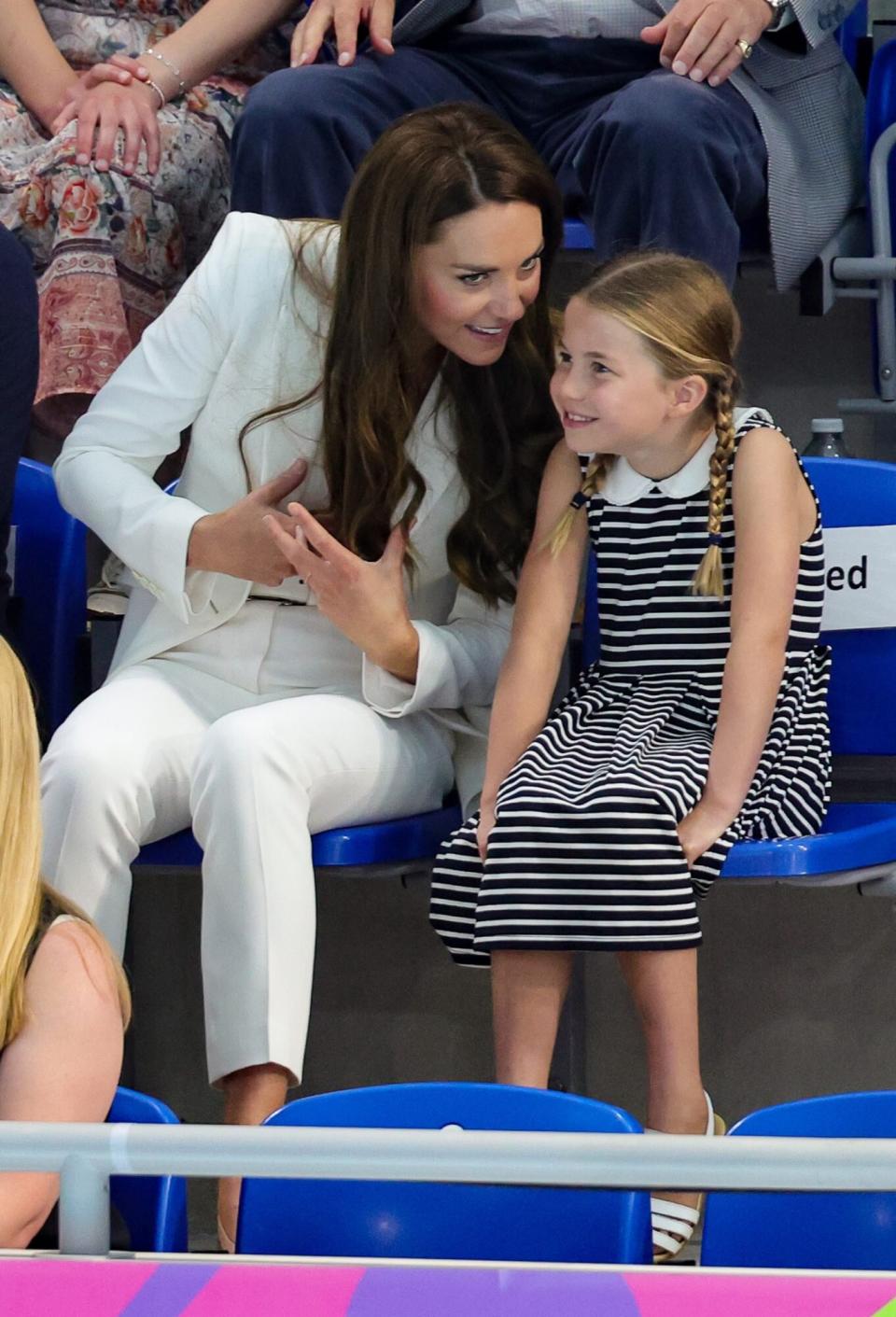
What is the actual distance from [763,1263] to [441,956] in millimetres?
1405

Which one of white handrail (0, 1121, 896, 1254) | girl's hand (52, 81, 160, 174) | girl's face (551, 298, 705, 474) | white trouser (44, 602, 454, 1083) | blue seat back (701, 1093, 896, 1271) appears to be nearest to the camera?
white handrail (0, 1121, 896, 1254)

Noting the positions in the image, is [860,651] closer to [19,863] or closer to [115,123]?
[19,863]

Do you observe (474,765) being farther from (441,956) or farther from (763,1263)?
(763,1263)

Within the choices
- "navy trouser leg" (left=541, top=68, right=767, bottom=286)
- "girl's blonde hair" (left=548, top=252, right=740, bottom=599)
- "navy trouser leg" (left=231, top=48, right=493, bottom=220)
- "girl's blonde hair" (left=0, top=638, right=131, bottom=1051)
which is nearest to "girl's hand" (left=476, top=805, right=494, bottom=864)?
"girl's blonde hair" (left=548, top=252, right=740, bottom=599)

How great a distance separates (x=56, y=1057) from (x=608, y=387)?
3.19ft

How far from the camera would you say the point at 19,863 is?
1312mm

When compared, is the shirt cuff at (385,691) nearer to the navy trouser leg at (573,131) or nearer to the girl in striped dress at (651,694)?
the girl in striped dress at (651,694)

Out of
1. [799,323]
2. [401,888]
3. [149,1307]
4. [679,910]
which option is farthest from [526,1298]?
[799,323]

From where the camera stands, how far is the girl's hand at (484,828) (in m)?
1.83

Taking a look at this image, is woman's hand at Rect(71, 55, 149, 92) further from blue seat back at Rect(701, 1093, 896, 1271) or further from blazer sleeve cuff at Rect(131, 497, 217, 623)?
blue seat back at Rect(701, 1093, 896, 1271)

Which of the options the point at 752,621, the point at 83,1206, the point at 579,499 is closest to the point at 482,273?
the point at 579,499

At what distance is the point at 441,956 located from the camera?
8.36ft

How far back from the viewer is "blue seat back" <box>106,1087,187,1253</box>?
1.20 metres

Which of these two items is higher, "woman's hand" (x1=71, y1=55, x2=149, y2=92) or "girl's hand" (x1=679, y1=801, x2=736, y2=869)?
"woman's hand" (x1=71, y1=55, x2=149, y2=92)
